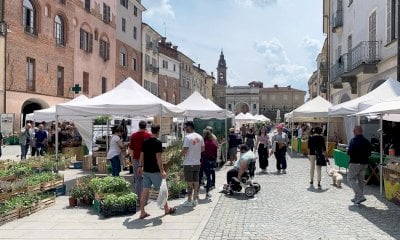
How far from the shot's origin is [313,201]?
10.3 meters

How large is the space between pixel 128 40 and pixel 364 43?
31394mm

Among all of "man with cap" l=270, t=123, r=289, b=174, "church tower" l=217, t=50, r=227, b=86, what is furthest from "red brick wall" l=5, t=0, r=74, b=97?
"church tower" l=217, t=50, r=227, b=86

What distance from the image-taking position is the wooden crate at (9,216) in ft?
26.2

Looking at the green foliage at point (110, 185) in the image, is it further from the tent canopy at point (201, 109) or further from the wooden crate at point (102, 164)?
the tent canopy at point (201, 109)

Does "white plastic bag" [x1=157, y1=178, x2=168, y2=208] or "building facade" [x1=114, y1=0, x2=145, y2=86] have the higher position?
"building facade" [x1=114, y1=0, x2=145, y2=86]

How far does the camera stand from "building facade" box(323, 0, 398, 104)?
64.3 feet

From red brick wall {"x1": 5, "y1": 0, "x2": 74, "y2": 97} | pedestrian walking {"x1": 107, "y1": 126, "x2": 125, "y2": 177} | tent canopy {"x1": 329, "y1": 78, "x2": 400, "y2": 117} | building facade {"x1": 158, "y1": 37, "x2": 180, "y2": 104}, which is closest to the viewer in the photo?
pedestrian walking {"x1": 107, "y1": 126, "x2": 125, "y2": 177}

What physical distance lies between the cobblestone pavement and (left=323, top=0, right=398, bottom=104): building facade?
9.83 m

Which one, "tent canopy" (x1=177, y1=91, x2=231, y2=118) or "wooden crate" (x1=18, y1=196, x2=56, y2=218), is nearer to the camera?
"wooden crate" (x1=18, y1=196, x2=56, y2=218)

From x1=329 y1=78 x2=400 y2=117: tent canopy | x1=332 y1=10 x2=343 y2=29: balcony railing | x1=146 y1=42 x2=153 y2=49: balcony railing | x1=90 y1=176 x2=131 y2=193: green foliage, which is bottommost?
x1=90 y1=176 x2=131 y2=193: green foliage

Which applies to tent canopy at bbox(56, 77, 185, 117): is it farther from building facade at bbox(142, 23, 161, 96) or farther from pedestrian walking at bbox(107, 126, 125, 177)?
building facade at bbox(142, 23, 161, 96)

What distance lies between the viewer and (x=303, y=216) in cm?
872

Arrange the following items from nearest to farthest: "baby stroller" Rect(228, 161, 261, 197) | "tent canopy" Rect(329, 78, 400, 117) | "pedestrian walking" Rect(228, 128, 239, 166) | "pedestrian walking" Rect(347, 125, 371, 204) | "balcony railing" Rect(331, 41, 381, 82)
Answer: "pedestrian walking" Rect(347, 125, 371, 204), "baby stroller" Rect(228, 161, 261, 197), "tent canopy" Rect(329, 78, 400, 117), "pedestrian walking" Rect(228, 128, 239, 166), "balcony railing" Rect(331, 41, 381, 82)

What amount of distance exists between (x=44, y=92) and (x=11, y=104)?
3988 millimetres
